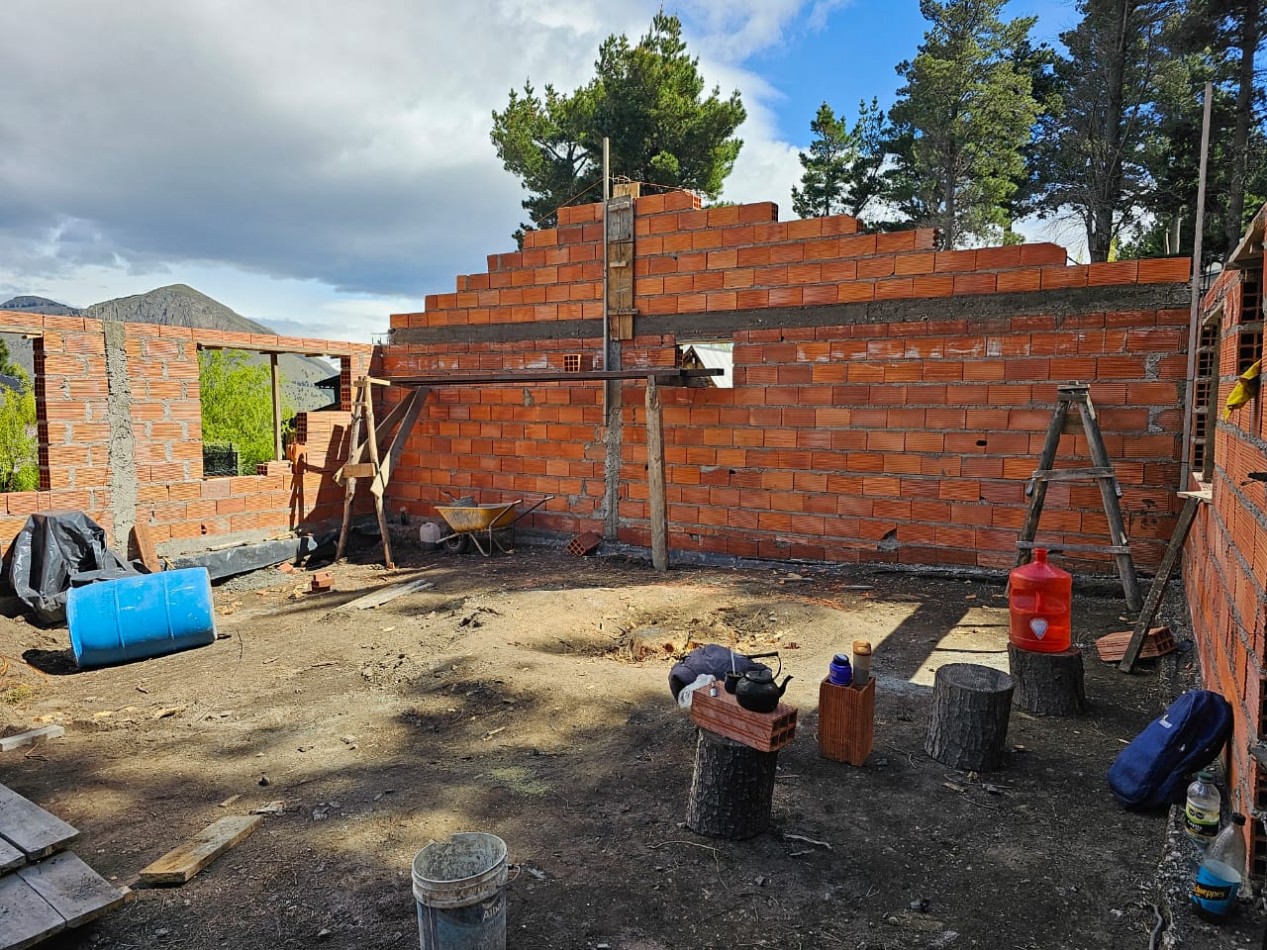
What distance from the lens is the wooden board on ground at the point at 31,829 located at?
9.07 ft

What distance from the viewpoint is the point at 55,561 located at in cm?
641

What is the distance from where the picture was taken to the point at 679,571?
304 inches

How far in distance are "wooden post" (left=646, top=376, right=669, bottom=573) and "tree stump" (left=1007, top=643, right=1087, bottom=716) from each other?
13.4 ft

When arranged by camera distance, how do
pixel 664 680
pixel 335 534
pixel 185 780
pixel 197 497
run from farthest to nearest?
pixel 335 534, pixel 197 497, pixel 664 680, pixel 185 780

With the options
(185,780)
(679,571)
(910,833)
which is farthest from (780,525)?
(185,780)

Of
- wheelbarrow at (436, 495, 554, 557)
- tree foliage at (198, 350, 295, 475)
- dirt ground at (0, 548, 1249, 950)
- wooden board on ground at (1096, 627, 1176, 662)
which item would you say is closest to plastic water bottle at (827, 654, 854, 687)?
dirt ground at (0, 548, 1249, 950)

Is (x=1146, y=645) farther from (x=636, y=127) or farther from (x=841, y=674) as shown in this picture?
(x=636, y=127)

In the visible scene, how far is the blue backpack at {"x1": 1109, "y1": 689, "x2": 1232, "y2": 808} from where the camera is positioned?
9.02 ft

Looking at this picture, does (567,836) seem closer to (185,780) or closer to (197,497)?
(185,780)

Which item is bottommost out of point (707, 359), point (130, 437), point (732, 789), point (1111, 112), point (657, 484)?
point (732, 789)

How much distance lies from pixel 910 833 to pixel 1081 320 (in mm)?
4828

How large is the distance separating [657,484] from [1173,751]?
17.2ft

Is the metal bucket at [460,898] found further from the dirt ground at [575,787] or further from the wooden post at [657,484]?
the wooden post at [657,484]

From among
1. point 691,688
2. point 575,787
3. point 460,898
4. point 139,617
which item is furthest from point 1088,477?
point 139,617
